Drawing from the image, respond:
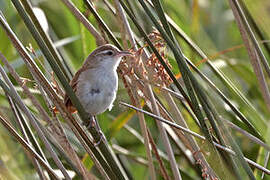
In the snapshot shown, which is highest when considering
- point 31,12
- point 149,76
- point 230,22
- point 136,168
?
point 31,12

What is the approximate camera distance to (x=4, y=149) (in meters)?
1.92

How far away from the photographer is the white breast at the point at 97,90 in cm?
274

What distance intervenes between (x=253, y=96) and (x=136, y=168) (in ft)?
3.77

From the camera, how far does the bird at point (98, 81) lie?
2.75 meters

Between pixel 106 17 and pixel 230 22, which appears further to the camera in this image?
pixel 230 22

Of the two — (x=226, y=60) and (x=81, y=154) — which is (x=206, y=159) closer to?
(x=226, y=60)

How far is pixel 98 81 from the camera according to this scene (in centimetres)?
280

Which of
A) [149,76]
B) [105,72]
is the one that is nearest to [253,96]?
[105,72]

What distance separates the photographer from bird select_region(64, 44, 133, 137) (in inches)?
108

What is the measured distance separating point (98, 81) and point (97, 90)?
0.20ft

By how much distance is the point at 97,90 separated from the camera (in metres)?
2.78

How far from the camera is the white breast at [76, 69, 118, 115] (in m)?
2.74

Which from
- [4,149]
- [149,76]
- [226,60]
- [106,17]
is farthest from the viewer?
[226,60]

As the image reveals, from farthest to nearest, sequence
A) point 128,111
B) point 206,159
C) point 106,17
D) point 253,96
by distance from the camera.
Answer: point 253,96, point 128,111, point 106,17, point 206,159
